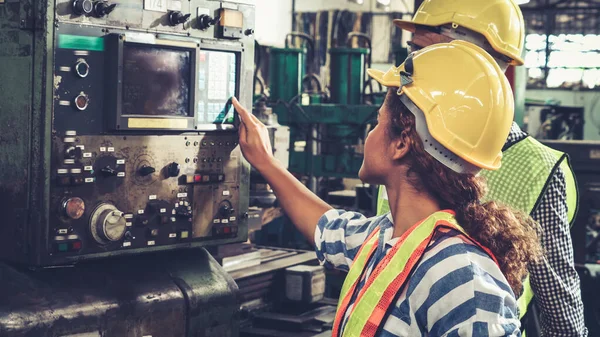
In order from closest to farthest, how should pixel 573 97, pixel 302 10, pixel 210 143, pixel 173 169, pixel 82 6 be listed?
1. pixel 82 6
2. pixel 173 169
3. pixel 210 143
4. pixel 302 10
5. pixel 573 97

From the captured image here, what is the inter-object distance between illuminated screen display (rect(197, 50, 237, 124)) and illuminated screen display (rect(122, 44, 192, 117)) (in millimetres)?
54

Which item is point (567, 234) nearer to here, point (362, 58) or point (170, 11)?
point (170, 11)

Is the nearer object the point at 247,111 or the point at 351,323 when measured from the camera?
the point at 351,323

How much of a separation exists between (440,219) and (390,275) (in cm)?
12

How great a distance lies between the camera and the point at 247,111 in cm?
231

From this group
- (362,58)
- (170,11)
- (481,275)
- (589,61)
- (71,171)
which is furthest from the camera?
(589,61)

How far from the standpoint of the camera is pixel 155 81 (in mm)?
2145

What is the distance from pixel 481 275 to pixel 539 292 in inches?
29.7

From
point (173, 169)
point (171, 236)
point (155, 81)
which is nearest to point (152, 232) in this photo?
point (171, 236)

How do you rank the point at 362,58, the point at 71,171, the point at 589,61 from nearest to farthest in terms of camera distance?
the point at 71,171 → the point at 362,58 → the point at 589,61

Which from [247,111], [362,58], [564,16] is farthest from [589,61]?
[247,111]

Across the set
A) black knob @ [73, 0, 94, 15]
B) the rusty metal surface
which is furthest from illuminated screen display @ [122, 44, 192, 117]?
the rusty metal surface

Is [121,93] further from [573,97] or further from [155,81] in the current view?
[573,97]

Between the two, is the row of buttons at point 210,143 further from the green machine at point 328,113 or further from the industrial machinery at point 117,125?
the green machine at point 328,113
